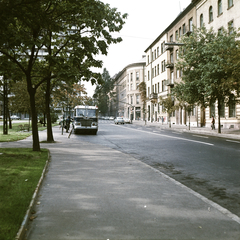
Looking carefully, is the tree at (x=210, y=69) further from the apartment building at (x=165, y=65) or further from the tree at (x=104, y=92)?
the tree at (x=104, y=92)

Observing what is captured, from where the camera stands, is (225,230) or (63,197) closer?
(225,230)

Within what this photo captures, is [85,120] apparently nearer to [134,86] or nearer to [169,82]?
[169,82]

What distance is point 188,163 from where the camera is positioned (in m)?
10.1

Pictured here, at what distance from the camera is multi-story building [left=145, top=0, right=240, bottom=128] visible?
104 ft

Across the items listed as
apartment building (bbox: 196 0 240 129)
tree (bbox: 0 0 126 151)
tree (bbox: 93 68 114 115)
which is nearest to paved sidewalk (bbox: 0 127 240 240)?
tree (bbox: 0 0 126 151)

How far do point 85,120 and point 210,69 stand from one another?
11.5m

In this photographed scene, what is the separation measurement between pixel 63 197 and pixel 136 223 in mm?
1838

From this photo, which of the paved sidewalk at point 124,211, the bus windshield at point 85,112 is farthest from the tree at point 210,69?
the paved sidewalk at point 124,211

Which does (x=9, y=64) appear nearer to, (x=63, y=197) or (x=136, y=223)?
(x=63, y=197)

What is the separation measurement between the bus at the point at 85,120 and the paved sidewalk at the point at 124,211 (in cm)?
1977

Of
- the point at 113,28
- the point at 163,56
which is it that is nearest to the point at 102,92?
the point at 163,56

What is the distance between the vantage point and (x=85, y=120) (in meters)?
27.7

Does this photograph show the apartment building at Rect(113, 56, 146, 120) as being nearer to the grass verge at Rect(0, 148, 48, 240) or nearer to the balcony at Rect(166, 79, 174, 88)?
the balcony at Rect(166, 79, 174, 88)

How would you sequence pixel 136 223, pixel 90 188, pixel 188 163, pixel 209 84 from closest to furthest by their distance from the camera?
1. pixel 136 223
2. pixel 90 188
3. pixel 188 163
4. pixel 209 84
